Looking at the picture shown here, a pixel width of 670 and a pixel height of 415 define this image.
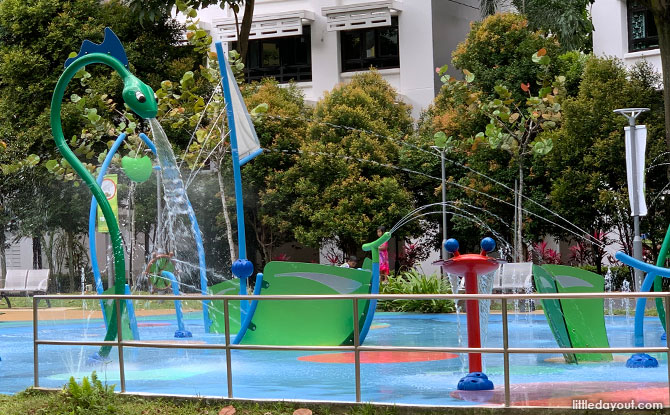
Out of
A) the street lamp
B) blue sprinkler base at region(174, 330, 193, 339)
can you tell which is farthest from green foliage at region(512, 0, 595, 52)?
blue sprinkler base at region(174, 330, 193, 339)

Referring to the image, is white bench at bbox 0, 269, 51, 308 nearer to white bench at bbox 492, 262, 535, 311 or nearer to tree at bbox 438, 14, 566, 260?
white bench at bbox 492, 262, 535, 311

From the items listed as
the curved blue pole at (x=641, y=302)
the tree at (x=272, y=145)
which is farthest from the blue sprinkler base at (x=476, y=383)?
the tree at (x=272, y=145)

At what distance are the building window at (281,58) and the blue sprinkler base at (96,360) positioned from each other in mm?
29160

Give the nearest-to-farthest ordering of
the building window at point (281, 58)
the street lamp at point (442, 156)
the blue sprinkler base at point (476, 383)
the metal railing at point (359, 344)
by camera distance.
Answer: the metal railing at point (359, 344), the blue sprinkler base at point (476, 383), the street lamp at point (442, 156), the building window at point (281, 58)

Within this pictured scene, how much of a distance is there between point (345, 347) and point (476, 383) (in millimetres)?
1157

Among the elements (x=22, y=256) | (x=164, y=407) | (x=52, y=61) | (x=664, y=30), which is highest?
(x=52, y=61)

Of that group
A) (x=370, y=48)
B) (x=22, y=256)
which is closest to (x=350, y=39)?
(x=370, y=48)

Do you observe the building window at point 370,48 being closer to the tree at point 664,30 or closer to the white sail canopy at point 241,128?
the tree at point 664,30

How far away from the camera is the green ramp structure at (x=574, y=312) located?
9.26 m

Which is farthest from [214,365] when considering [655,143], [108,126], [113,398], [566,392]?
[655,143]

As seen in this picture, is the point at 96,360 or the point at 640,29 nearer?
the point at 96,360

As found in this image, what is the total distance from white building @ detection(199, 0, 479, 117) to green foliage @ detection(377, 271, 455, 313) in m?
14.8

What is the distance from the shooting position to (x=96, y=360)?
995 cm

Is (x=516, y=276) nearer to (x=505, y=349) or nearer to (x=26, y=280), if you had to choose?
(x=26, y=280)
